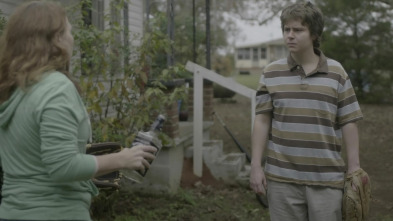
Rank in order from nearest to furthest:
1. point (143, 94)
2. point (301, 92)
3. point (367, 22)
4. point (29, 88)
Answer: point (29, 88), point (301, 92), point (143, 94), point (367, 22)

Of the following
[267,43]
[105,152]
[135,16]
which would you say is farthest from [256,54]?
[105,152]

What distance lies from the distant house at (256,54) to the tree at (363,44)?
1812 inches

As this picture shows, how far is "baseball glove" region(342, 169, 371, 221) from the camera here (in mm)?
2771

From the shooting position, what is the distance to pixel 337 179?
2832 millimetres

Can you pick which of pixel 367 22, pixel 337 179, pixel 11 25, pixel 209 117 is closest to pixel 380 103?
pixel 367 22

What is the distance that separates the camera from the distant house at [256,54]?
6395 cm

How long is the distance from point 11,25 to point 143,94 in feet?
12.0

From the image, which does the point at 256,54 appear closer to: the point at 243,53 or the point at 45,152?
the point at 243,53

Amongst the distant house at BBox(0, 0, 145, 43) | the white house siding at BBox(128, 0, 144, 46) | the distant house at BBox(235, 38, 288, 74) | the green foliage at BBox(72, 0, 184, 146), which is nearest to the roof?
the distant house at BBox(235, 38, 288, 74)

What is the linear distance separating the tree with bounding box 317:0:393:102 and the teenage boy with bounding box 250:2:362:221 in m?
13.8

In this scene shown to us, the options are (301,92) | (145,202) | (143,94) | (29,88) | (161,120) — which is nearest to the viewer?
(29,88)

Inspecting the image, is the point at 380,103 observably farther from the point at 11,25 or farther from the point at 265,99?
the point at 11,25

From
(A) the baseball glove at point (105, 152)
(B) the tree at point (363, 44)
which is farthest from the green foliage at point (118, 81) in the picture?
(B) the tree at point (363, 44)

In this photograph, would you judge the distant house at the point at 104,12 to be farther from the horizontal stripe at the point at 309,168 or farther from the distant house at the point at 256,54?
the distant house at the point at 256,54
